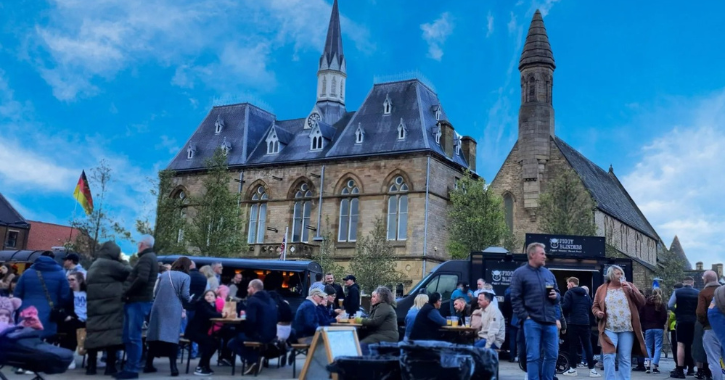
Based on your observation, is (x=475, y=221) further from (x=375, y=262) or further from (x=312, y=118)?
(x=312, y=118)

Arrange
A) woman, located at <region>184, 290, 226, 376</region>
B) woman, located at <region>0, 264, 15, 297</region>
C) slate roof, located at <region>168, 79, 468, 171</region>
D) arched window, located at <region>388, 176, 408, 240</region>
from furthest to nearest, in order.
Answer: slate roof, located at <region>168, 79, 468, 171</region> < arched window, located at <region>388, 176, 408, 240</region> < woman, located at <region>0, 264, 15, 297</region> < woman, located at <region>184, 290, 226, 376</region>

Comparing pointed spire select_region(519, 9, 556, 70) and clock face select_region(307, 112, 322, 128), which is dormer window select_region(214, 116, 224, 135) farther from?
pointed spire select_region(519, 9, 556, 70)

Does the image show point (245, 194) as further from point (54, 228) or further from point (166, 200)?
point (54, 228)

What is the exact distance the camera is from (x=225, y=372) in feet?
37.9

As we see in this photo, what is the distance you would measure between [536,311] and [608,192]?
51.6 m

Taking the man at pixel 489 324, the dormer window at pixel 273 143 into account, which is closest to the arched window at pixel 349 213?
the dormer window at pixel 273 143

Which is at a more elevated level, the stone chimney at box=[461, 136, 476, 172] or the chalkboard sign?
the stone chimney at box=[461, 136, 476, 172]

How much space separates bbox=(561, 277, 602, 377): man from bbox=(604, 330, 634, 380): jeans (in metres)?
3.22

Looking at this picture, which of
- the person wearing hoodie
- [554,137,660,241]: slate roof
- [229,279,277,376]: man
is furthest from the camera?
[554,137,660,241]: slate roof

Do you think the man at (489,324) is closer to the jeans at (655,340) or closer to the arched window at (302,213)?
the jeans at (655,340)

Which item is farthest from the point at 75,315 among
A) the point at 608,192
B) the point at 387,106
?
the point at 608,192

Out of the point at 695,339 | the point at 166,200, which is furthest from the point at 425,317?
the point at 166,200

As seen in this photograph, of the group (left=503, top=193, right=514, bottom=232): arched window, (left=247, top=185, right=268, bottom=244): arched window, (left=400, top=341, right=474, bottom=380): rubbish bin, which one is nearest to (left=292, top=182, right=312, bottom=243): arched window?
(left=247, top=185, right=268, bottom=244): arched window

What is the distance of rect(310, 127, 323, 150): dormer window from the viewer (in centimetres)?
4438
